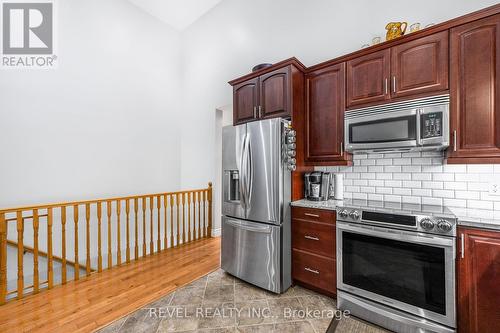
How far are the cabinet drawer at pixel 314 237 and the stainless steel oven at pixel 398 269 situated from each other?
11 centimetres

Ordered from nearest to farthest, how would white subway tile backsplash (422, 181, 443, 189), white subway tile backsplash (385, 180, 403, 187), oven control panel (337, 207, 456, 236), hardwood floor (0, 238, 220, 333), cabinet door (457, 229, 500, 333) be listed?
cabinet door (457, 229, 500, 333), oven control panel (337, 207, 456, 236), hardwood floor (0, 238, 220, 333), white subway tile backsplash (422, 181, 443, 189), white subway tile backsplash (385, 180, 403, 187)

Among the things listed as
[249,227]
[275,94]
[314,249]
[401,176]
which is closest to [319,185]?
[314,249]

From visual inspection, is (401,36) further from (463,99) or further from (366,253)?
(366,253)

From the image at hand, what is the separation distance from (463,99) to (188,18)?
4.65 meters

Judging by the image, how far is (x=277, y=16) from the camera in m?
3.36

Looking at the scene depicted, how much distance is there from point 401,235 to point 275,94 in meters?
1.80

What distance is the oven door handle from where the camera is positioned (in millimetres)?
1611

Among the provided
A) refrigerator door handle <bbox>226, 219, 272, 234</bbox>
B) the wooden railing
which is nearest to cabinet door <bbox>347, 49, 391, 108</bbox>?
refrigerator door handle <bbox>226, 219, 272, 234</bbox>

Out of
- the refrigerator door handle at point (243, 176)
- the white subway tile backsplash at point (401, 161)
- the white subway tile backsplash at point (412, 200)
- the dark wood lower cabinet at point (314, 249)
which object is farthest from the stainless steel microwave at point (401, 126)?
the refrigerator door handle at point (243, 176)

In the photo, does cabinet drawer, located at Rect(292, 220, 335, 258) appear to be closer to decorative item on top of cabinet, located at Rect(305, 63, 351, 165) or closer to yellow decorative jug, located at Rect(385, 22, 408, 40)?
decorative item on top of cabinet, located at Rect(305, 63, 351, 165)

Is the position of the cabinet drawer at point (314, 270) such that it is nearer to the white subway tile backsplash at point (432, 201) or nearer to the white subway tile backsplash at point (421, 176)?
the white subway tile backsplash at point (432, 201)

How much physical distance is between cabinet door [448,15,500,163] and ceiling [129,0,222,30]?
3.88 metres

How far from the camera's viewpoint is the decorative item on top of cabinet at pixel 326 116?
2398 mm

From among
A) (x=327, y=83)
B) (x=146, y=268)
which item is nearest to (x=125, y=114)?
(x=146, y=268)
